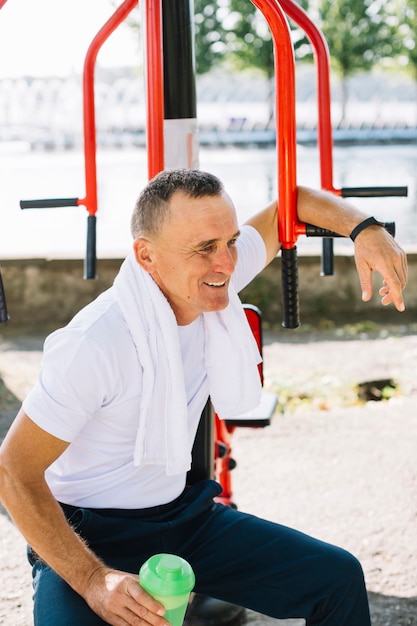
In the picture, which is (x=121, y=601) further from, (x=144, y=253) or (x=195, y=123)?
(x=195, y=123)

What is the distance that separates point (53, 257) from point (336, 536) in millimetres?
3278

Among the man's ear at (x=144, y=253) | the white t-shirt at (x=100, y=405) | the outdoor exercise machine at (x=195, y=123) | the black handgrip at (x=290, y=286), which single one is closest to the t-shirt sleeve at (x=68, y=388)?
the white t-shirt at (x=100, y=405)

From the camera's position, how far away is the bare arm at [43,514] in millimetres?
1549

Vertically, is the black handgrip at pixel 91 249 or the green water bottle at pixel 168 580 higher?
the black handgrip at pixel 91 249

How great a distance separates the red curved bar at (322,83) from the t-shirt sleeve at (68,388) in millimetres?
977

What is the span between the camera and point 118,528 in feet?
5.77

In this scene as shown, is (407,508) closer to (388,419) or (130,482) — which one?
(388,419)

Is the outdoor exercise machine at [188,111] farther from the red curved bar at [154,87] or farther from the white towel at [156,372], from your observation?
the white towel at [156,372]

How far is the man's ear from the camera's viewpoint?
1.79m

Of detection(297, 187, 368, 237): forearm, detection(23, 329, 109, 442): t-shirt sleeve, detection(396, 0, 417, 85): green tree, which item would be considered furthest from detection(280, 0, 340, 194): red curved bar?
detection(396, 0, 417, 85): green tree

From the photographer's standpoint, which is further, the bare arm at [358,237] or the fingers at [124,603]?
the bare arm at [358,237]

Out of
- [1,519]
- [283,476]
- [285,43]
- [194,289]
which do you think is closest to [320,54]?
[285,43]

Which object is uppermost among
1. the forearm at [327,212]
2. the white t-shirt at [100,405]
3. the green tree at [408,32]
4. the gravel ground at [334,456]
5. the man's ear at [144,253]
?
the green tree at [408,32]

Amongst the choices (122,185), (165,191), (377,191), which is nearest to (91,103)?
(165,191)
